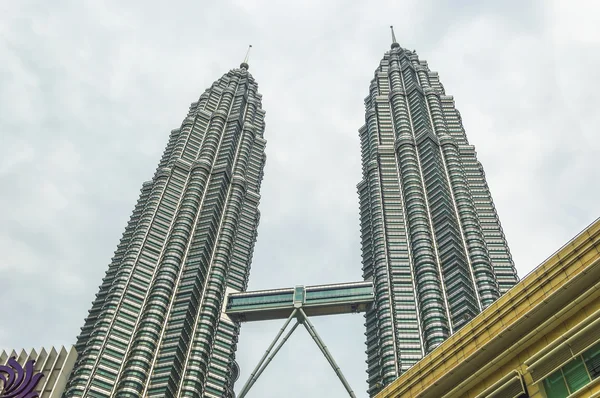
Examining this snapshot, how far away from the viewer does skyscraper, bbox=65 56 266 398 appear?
125438 millimetres

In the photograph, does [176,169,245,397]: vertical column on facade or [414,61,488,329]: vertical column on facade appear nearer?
[176,169,245,397]: vertical column on facade

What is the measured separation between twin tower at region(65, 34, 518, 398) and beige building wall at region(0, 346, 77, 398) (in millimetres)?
44460

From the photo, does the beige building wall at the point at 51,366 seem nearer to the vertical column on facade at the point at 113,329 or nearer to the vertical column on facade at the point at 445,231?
the vertical column on facade at the point at 113,329

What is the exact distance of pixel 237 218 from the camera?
→ 175 metres

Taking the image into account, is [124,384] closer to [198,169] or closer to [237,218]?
[237,218]

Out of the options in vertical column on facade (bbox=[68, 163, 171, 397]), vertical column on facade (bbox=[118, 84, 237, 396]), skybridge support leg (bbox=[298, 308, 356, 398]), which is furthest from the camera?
vertical column on facade (bbox=[118, 84, 237, 396])

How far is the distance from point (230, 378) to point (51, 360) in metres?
80.5

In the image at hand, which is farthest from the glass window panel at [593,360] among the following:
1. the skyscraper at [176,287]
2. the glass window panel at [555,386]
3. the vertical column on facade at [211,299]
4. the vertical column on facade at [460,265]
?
the vertical column on facade at [211,299]

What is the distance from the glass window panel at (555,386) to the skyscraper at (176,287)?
86777 mm

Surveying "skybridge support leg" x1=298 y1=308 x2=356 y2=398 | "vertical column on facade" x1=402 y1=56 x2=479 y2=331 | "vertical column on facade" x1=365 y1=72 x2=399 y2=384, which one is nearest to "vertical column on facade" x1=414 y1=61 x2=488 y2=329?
"vertical column on facade" x1=402 y1=56 x2=479 y2=331

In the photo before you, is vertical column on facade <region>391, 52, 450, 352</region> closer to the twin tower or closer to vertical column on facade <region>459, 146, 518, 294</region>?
the twin tower

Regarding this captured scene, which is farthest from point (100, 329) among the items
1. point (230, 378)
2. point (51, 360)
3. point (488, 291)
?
point (488, 291)

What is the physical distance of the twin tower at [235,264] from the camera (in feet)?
420

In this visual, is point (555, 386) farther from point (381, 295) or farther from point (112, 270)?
point (112, 270)
